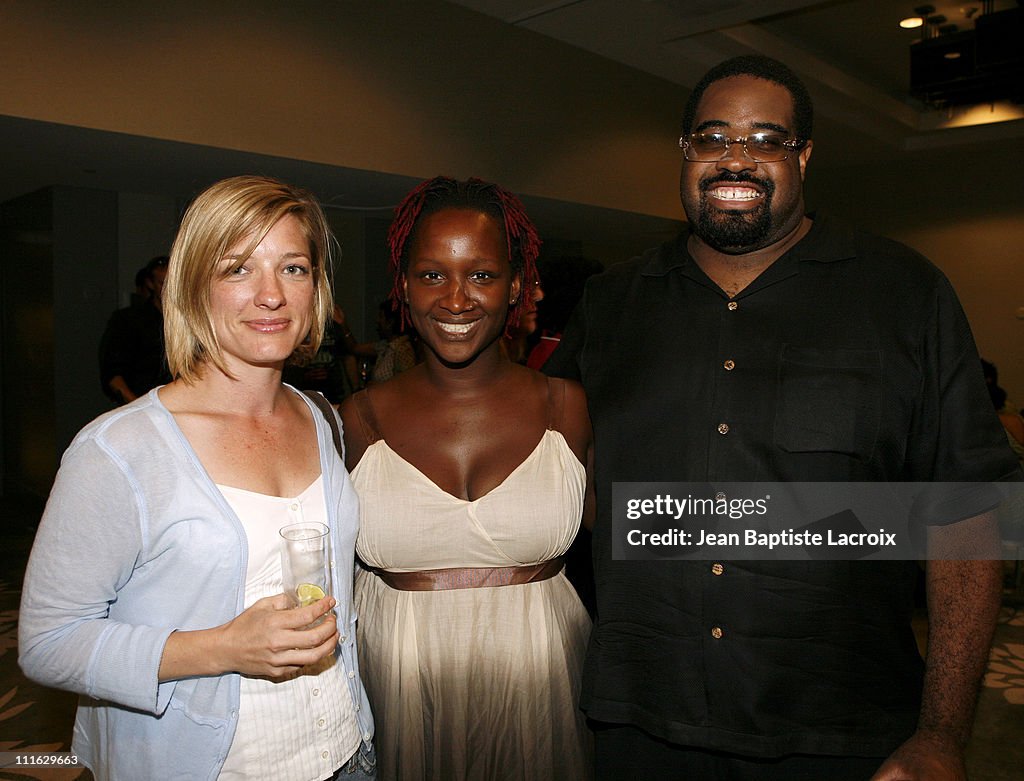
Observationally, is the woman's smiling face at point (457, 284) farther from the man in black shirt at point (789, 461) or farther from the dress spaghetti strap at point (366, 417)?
the man in black shirt at point (789, 461)

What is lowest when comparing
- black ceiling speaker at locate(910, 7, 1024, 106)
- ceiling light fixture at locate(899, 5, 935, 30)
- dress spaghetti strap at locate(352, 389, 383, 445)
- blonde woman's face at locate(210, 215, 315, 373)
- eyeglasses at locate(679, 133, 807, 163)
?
dress spaghetti strap at locate(352, 389, 383, 445)

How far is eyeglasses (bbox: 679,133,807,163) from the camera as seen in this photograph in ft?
5.46

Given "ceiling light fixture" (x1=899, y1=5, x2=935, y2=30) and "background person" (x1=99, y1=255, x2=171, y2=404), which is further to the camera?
"ceiling light fixture" (x1=899, y1=5, x2=935, y2=30)

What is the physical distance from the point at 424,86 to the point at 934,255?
8093mm

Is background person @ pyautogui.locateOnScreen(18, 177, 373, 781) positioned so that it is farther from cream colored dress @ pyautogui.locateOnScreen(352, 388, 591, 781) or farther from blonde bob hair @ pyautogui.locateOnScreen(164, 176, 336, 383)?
cream colored dress @ pyautogui.locateOnScreen(352, 388, 591, 781)

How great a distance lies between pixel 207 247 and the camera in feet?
4.69

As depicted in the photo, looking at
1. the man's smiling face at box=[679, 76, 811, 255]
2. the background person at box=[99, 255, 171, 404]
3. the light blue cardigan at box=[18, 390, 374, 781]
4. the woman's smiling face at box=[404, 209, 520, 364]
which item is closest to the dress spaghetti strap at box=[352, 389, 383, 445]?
the woman's smiling face at box=[404, 209, 520, 364]

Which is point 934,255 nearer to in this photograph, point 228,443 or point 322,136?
point 322,136

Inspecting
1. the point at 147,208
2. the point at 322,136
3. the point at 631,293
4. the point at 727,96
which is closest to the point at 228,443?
the point at 631,293

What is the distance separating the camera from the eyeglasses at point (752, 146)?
5.46 feet

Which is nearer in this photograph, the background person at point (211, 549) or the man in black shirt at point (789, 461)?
the background person at point (211, 549)

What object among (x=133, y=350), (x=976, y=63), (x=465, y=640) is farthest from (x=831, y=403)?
(x=976, y=63)

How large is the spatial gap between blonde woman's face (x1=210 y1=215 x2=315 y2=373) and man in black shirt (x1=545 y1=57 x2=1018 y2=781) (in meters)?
0.75

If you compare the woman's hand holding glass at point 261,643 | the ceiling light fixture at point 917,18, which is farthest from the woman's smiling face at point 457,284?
the ceiling light fixture at point 917,18
